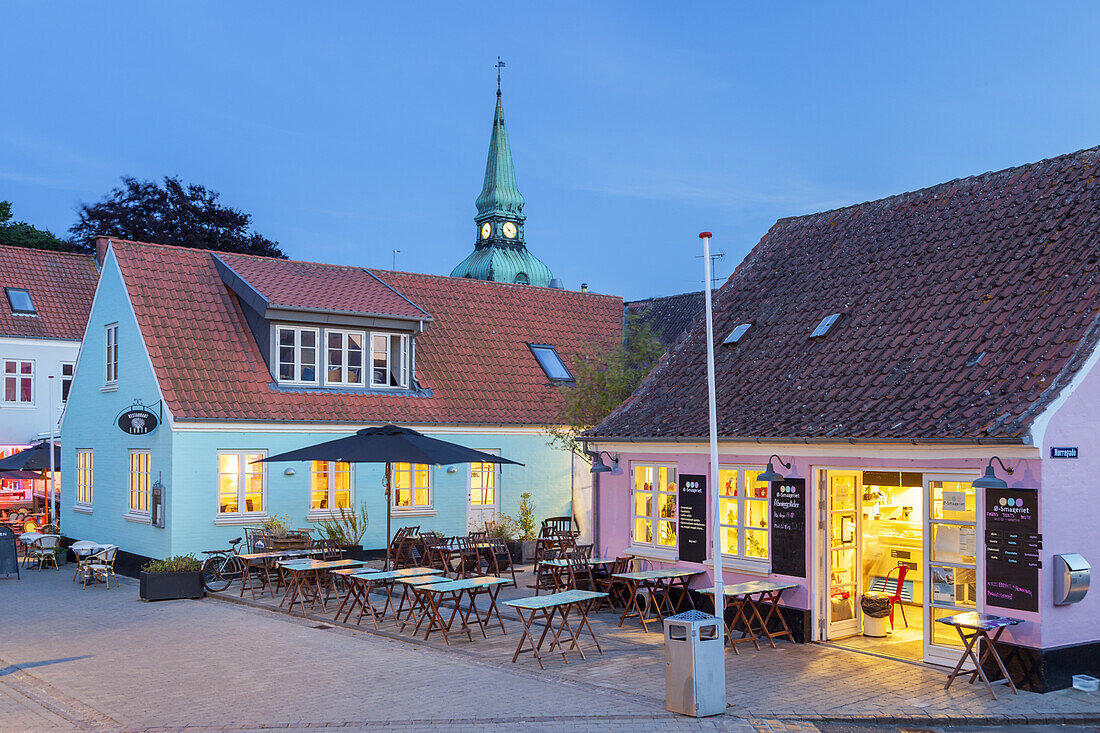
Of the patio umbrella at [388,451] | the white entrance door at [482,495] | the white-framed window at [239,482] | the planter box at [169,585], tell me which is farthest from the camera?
the white entrance door at [482,495]

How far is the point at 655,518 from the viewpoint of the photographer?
16.0 m

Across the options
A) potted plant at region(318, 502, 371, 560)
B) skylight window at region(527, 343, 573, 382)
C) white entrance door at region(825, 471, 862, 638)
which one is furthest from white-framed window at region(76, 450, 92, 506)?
white entrance door at region(825, 471, 862, 638)

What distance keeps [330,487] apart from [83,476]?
7.12 metres

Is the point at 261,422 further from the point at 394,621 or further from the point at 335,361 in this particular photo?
the point at 394,621

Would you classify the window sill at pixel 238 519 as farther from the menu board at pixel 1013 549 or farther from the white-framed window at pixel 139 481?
the menu board at pixel 1013 549

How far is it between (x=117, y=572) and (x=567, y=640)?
12966 millimetres

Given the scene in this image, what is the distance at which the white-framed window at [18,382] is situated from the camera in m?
31.4

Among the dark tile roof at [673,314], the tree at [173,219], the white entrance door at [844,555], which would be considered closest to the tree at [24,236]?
the tree at [173,219]

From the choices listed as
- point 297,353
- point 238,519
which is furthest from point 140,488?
point 297,353

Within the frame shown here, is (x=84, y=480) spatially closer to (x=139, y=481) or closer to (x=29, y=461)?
(x=29, y=461)

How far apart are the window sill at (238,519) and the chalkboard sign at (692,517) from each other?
30.1ft

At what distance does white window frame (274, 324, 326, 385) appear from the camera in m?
21.5

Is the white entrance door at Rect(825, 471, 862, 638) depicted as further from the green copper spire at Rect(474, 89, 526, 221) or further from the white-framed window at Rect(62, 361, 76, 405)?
the green copper spire at Rect(474, 89, 526, 221)

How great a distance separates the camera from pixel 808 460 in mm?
13445
